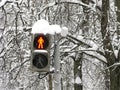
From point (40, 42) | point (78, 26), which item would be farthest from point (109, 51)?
point (40, 42)

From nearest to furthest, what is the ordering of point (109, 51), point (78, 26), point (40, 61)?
1. point (40, 61)
2. point (109, 51)
3. point (78, 26)

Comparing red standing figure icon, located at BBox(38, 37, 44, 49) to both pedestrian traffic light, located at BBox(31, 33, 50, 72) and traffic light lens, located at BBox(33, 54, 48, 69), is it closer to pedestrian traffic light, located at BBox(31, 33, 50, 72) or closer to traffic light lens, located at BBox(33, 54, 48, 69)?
pedestrian traffic light, located at BBox(31, 33, 50, 72)

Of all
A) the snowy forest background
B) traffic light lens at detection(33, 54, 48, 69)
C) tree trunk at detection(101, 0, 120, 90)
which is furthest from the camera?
the snowy forest background

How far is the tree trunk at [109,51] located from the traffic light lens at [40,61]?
4.39 meters

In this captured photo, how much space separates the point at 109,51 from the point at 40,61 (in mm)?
4502

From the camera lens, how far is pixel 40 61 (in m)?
6.27

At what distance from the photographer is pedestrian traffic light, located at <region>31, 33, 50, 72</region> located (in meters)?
6.28

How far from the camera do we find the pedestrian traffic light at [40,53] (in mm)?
6281

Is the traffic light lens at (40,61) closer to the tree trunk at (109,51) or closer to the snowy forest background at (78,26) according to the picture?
the snowy forest background at (78,26)

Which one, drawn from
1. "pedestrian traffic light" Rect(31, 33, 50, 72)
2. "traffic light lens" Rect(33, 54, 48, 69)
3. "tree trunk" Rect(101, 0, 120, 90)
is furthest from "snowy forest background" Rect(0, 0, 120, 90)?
"traffic light lens" Rect(33, 54, 48, 69)

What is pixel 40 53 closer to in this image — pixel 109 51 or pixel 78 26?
pixel 109 51

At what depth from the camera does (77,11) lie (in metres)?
12.1

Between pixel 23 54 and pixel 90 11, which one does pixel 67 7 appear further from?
pixel 23 54

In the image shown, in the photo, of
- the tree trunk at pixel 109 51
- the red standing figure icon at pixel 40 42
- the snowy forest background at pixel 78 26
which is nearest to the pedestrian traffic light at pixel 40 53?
the red standing figure icon at pixel 40 42
